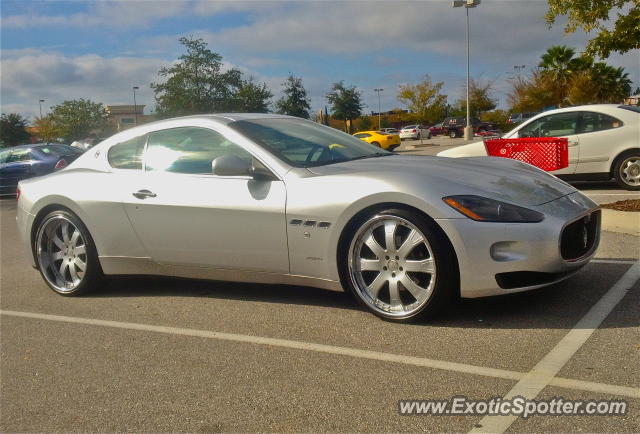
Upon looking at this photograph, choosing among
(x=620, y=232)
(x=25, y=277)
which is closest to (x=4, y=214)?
(x=25, y=277)

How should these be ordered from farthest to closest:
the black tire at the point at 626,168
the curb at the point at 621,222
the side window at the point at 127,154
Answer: the black tire at the point at 626,168 < the curb at the point at 621,222 < the side window at the point at 127,154

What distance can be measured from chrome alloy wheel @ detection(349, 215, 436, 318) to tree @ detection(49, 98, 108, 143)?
6223 cm

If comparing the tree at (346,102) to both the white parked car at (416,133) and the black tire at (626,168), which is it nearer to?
the white parked car at (416,133)

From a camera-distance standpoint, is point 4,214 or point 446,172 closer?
point 446,172

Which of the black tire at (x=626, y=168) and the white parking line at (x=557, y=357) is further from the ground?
the black tire at (x=626, y=168)

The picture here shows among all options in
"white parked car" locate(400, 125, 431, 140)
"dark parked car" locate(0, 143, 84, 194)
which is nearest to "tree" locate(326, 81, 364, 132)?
"white parked car" locate(400, 125, 431, 140)

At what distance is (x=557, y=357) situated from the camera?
3258 millimetres

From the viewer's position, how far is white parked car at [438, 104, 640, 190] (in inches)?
396

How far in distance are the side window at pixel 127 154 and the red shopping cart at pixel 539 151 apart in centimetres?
562

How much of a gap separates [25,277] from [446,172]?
15.2 feet

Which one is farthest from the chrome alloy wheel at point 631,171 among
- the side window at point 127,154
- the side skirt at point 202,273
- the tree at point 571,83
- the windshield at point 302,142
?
the tree at point 571,83

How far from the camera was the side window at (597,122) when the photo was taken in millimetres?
10273

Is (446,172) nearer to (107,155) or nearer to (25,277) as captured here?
(107,155)

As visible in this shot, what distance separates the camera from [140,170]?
16.5 feet
